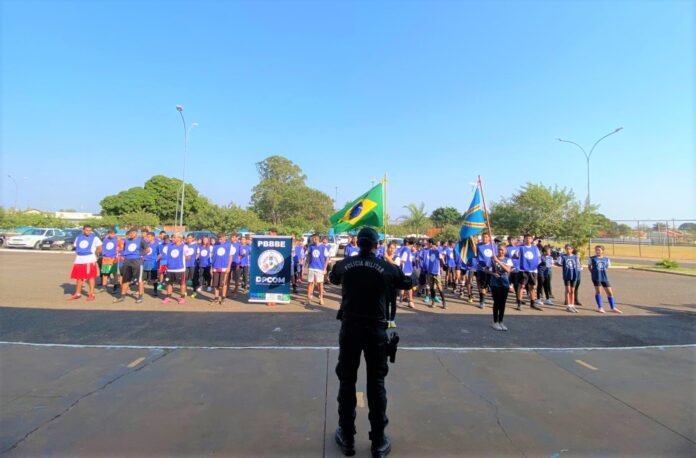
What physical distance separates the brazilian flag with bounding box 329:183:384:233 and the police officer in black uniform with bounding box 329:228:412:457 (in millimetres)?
5548

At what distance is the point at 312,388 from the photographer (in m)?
3.99

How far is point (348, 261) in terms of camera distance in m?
3.12

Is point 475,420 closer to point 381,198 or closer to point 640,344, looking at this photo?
point 640,344

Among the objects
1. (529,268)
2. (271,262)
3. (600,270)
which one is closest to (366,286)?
(271,262)

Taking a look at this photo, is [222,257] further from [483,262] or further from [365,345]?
[365,345]

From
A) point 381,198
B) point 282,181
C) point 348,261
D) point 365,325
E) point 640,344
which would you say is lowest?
point 640,344

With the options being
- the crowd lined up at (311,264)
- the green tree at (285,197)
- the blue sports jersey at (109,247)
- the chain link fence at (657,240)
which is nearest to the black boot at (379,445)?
the crowd lined up at (311,264)

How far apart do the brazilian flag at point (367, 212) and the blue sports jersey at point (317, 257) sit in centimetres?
74

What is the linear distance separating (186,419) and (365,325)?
77.8 inches

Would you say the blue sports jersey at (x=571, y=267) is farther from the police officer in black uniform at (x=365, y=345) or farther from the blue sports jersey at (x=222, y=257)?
the blue sports jersey at (x=222, y=257)

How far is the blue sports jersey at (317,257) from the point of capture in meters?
9.14

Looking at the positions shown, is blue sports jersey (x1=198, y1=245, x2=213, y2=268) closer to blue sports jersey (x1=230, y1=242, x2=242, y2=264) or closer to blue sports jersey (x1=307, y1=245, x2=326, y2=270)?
blue sports jersey (x1=230, y1=242, x2=242, y2=264)

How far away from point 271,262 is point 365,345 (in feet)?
21.4

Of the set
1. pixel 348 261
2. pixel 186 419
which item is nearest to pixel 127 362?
pixel 186 419
